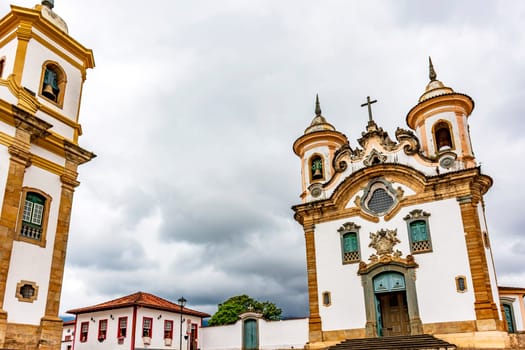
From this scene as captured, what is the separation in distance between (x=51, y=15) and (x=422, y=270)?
16.0 m

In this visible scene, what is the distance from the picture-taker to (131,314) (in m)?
24.5

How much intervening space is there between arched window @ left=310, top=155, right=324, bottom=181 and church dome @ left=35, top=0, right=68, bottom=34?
1243 cm

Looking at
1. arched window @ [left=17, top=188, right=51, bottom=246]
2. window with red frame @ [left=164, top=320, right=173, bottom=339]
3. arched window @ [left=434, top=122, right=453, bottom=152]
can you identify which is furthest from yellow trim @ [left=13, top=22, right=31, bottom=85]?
window with red frame @ [left=164, top=320, right=173, bottom=339]

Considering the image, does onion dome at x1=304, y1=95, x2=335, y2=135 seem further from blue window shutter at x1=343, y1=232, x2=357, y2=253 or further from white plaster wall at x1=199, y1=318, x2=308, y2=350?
white plaster wall at x1=199, y1=318, x2=308, y2=350

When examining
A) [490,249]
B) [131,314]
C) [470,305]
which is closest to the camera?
[470,305]

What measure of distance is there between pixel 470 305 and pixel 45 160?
14.9 metres

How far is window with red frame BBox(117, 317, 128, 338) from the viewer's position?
80.1 ft

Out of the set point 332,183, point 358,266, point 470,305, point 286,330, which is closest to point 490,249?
point 470,305

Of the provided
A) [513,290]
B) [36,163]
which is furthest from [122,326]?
[513,290]

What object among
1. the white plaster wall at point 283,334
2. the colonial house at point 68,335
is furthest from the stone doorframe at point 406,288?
the colonial house at point 68,335

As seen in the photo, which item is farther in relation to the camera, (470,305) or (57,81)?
(470,305)

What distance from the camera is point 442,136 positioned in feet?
66.8

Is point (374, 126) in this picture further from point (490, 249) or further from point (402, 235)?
point (490, 249)

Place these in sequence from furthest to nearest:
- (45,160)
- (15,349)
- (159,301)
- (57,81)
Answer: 1. (159,301)
2. (57,81)
3. (45,160)
4. (15,349)
